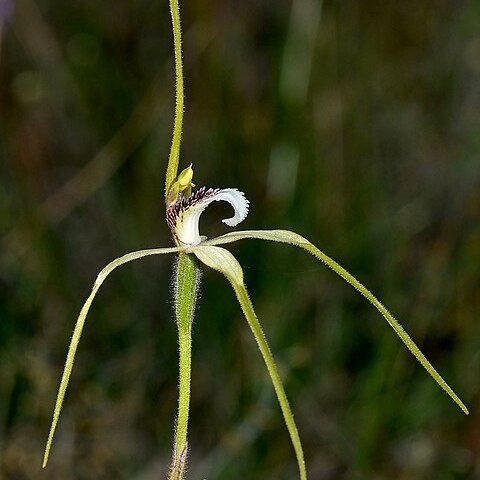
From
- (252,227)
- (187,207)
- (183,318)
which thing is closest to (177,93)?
(187,207)

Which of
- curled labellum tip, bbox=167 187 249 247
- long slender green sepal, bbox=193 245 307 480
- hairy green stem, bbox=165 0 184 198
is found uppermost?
hairy green stem, bbox=165 0 184 198

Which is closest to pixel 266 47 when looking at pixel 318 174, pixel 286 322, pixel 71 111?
pixel 71 111

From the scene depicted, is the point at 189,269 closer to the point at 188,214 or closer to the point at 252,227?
the point at 188,214

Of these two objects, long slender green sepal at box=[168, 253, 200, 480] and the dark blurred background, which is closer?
long slender green sepal at box=[168, 253, 200, 480]

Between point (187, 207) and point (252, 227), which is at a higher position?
point (252, 227)

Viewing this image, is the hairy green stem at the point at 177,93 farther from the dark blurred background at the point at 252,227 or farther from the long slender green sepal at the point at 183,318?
the dark blurred background at the point at 252,227

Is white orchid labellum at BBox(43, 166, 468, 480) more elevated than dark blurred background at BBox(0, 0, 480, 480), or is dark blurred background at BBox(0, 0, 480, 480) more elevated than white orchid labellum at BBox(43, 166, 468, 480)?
dark blurred background at BBox(0, 0, 480, 480)

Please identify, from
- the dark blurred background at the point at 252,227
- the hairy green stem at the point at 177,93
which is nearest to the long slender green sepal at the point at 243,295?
the hairy green stem at the point at 177,93

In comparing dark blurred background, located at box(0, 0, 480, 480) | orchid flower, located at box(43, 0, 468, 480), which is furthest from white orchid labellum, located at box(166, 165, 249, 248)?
dark blurred background, located at box(0, 0, 480, 480)

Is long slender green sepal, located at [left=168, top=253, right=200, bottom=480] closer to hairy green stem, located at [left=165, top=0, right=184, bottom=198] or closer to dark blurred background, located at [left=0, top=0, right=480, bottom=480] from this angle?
hairy green stem, located at [left=165, top=0, right=184, bottom=198]
